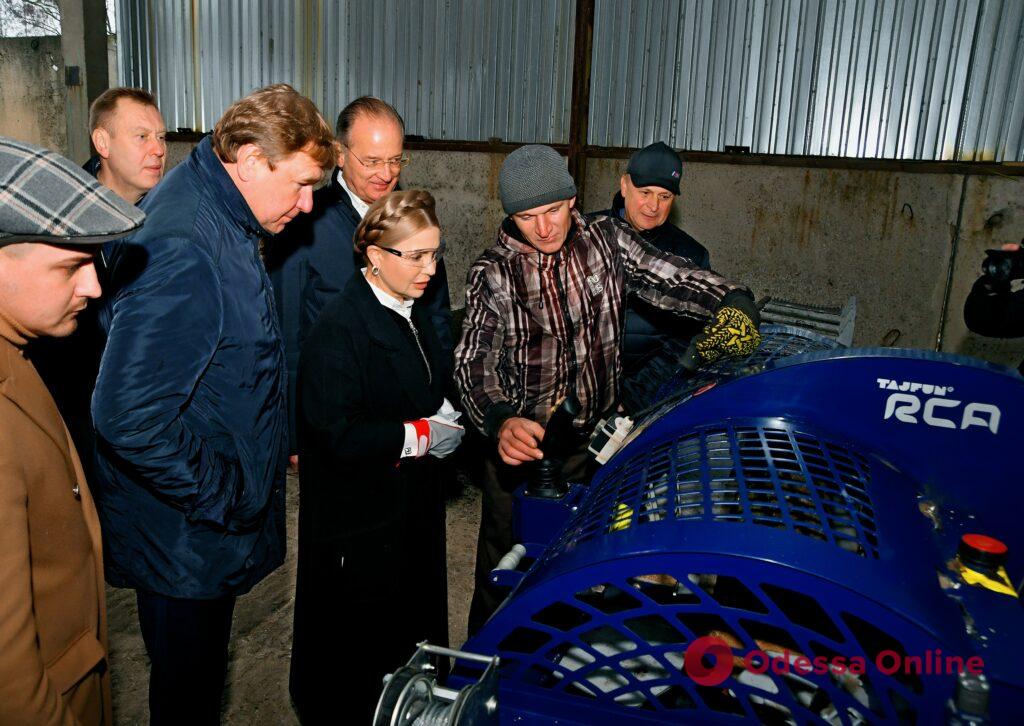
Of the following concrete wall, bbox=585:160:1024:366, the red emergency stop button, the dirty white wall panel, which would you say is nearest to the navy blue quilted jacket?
the red emergency stop button

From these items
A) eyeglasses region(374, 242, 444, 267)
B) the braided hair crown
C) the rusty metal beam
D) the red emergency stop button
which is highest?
the rusty metal beam

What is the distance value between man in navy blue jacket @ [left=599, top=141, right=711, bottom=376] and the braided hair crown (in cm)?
120

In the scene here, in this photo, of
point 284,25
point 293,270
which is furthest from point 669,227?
point 284,25

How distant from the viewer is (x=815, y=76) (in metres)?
5.05

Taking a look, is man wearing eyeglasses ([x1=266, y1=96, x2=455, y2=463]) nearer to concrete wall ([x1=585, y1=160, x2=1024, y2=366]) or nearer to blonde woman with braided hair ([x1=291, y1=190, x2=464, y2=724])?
blonde woman with braided hair ([x1=291, y1=190, x2=464, y2=724])

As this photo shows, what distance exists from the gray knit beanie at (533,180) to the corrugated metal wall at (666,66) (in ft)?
11.7

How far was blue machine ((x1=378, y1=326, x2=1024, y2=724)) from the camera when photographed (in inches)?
36.5

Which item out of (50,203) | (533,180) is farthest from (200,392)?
(533,180)

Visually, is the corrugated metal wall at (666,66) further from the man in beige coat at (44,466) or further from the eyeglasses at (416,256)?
the man in beige coat at (44,466)

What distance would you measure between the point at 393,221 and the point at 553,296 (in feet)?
1.94

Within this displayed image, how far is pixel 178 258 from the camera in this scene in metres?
1.58

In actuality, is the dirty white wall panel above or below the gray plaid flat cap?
above

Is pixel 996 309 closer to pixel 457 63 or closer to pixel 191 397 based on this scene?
pixel 191 397

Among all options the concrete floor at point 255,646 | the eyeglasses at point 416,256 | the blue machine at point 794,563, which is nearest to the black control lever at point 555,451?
the blue machine at point 794,563
